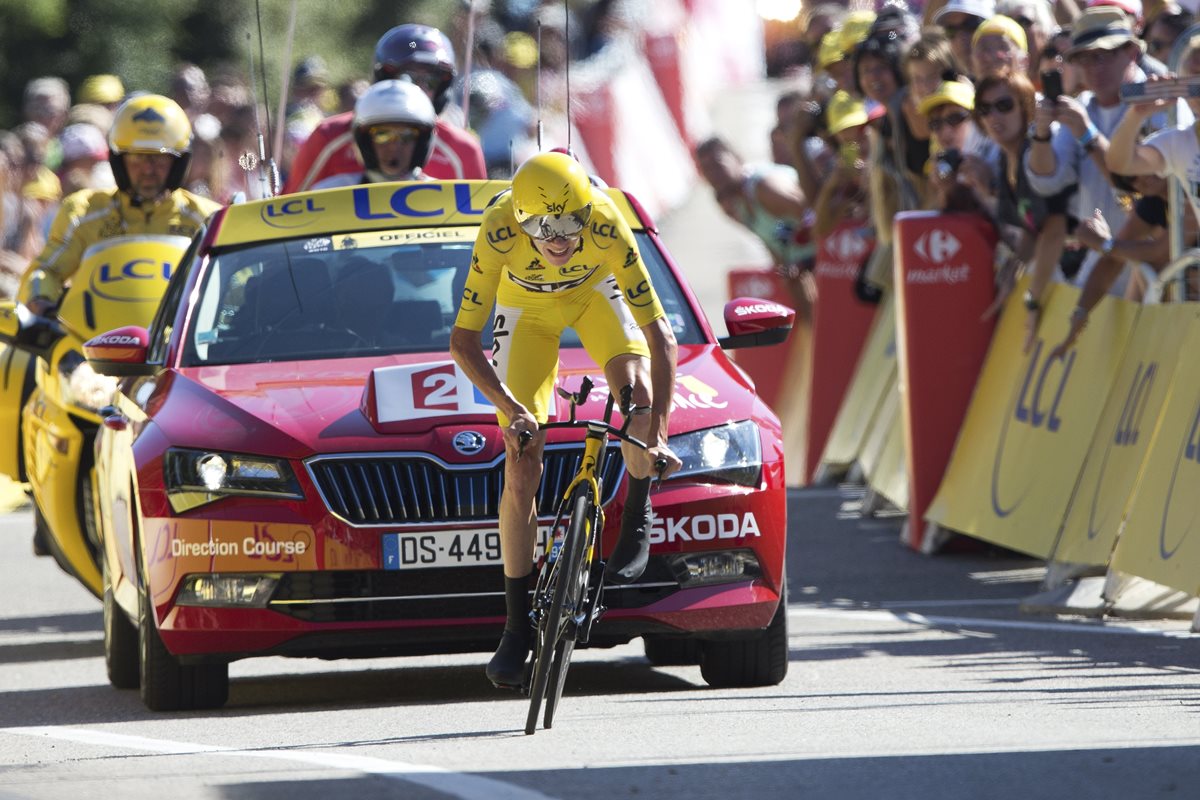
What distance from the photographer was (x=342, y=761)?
24.0 feet

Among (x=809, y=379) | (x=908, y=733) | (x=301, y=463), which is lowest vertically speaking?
(x=809, y=379)

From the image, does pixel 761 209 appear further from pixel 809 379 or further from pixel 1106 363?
pixel 1106 363

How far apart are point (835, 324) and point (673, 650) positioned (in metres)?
7.86

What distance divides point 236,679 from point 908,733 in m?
3.68

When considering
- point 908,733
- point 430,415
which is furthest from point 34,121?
point 908,733

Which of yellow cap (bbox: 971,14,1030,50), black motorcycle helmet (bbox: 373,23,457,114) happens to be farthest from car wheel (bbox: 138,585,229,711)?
yellow cap (bbox: 971,14,1030,50)

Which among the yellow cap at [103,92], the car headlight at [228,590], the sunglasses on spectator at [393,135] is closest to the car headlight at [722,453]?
the car headlight at [228,590]

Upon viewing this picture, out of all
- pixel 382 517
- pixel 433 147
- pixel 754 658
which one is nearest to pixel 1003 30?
pixel 433 147

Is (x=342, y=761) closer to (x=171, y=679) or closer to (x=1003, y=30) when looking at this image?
(x=171, y=679)

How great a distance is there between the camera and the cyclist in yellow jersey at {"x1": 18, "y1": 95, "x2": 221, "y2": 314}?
1208cm

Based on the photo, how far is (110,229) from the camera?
12211 mm

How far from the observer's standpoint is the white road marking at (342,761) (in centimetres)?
654

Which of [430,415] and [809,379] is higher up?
[430,415]

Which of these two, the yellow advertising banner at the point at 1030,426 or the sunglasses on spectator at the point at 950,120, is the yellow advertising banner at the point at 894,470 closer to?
the yellow advertising banner at the point at 1030,426
